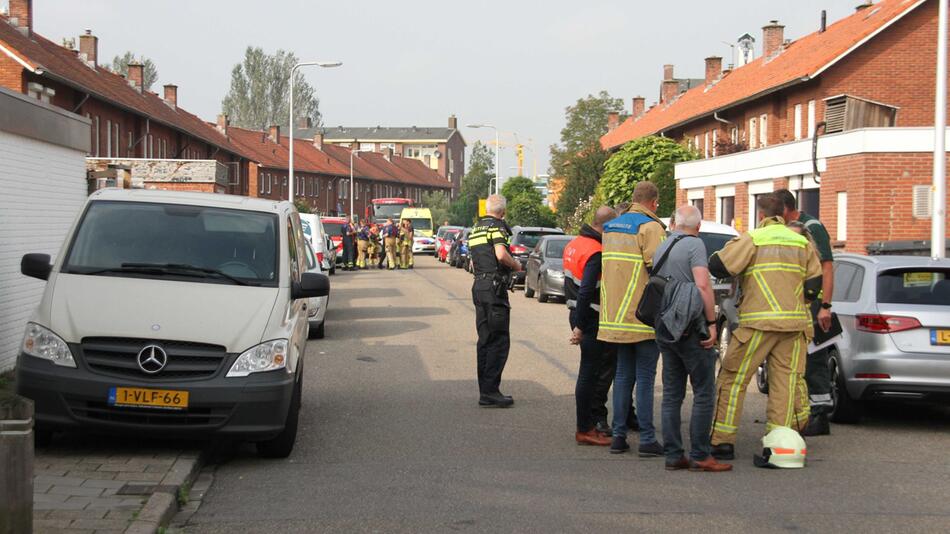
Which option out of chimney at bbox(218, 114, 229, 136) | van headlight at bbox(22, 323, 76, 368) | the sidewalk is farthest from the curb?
chimney at bbox(218, 114, 229, 136)

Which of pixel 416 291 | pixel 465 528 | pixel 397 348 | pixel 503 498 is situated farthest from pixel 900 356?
pixel 416 291

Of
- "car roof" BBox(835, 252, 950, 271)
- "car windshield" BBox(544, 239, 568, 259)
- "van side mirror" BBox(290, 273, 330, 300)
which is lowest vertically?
"car windshield" BBox(544, 239, 568, 259)

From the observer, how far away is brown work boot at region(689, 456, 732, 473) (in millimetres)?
7977

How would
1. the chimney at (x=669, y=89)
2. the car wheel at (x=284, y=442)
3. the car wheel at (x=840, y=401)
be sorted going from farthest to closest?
the chimney at (x=669, y=89) → the car wheel at (x=840, y=401) → the car wheel at (x=284, y=442)

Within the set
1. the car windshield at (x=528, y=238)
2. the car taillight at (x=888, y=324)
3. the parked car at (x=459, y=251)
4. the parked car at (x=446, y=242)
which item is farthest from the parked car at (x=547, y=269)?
the parked car at (x=446, y=242)

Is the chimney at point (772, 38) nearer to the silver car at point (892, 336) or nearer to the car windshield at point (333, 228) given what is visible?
the car windshield at point (333, 228)

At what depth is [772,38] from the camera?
5269cm

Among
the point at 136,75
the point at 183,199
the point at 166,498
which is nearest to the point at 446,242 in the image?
the point at 136,75

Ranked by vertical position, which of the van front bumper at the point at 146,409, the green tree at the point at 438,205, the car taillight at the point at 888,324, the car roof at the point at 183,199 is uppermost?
the green tree at the point at 438,205

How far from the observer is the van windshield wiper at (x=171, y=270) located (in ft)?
27.6

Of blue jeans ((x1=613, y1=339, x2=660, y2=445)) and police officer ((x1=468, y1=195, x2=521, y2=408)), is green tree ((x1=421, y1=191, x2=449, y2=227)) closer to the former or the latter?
police officer ((x1=468, y1=195, x2=521, y2=408))

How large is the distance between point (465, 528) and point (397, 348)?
9727 mm

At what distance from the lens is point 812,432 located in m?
9.59

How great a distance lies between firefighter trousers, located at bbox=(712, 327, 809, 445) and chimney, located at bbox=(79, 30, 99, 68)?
50197mm
